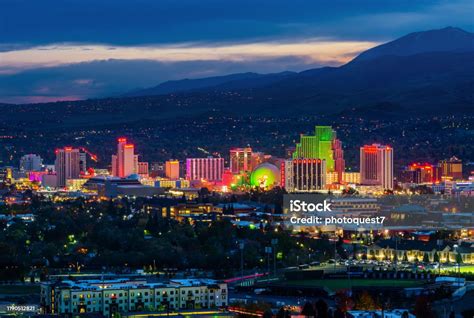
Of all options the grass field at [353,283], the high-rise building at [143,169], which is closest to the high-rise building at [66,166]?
the high-rise building at [143,169]

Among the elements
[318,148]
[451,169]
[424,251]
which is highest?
[318,148]

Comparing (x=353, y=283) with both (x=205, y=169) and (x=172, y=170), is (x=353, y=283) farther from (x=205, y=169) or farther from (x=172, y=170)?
(x=172, y=170)

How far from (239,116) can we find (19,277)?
108064 mm

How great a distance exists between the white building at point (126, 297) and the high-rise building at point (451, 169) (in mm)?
61653

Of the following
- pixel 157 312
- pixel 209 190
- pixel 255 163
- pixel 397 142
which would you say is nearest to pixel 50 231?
pixel 157 312

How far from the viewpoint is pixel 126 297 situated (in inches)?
1640

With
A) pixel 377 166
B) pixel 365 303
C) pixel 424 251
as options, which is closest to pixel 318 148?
pixel 377 166

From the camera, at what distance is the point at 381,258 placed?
5775 cm

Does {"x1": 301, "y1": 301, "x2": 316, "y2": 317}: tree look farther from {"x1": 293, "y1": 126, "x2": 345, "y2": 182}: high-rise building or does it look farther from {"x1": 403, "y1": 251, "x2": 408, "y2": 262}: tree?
{"x1": 293, "y1": 126, "x2": 345, "y2": 182}: high-rise building

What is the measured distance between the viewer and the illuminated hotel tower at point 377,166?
99500 mm

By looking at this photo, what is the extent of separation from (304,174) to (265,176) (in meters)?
3.53

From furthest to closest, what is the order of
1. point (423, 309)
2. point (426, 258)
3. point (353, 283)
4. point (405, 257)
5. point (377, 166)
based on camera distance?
point (377, 166), point (405, 257), point (426, 258), point (353, 283), point (423, 309)

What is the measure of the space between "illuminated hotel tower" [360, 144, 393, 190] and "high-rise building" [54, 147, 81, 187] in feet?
69.7

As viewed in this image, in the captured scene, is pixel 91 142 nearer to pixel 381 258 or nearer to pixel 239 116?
pixel 239 116
